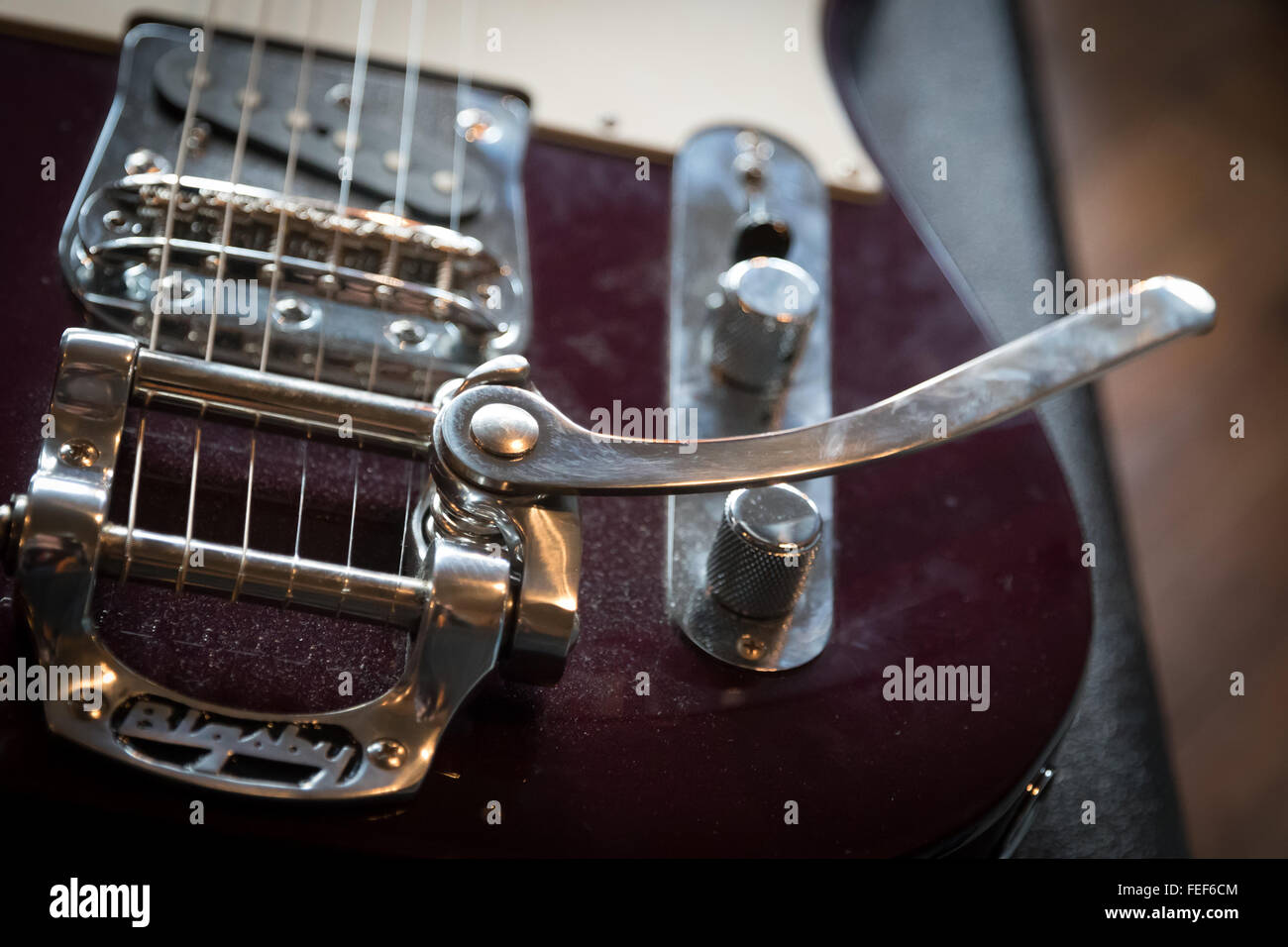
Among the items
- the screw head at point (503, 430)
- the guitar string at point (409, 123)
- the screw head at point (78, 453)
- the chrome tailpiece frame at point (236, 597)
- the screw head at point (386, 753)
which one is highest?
the guitar string at point (409, 123)

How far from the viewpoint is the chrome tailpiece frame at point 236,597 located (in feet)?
1.45

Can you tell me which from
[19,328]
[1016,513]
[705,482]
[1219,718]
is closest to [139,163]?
[19,328]

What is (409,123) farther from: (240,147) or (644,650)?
(644,650)

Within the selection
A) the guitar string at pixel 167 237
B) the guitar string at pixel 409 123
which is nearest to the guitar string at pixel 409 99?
the guitar string at pixel 409 123

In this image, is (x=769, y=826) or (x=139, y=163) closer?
(x=769, y=826)

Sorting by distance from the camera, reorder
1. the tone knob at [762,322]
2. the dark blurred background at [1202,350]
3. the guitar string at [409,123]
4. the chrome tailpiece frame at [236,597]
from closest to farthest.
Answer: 1. the chrome tailpiece frame at [236,597]
2. the guitar string at [409,123]
3. the tone knob at [762,322]
4. the dark blurred background at [1202,350]

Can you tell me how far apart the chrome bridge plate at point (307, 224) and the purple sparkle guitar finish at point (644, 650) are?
0.07 ft

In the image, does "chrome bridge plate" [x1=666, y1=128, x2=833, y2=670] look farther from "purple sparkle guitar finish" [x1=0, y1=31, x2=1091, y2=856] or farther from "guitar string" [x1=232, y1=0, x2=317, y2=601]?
"guitar string" [x1=232, y1=0, x2=317, y2=601]

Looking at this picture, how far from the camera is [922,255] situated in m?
0.78

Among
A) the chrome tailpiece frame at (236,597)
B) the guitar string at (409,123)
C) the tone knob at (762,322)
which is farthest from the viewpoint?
the tone knob at (762,322)

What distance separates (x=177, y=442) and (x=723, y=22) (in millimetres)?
505

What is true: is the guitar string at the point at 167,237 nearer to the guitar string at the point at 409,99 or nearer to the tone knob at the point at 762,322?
the guitar string at the point at 409,99
